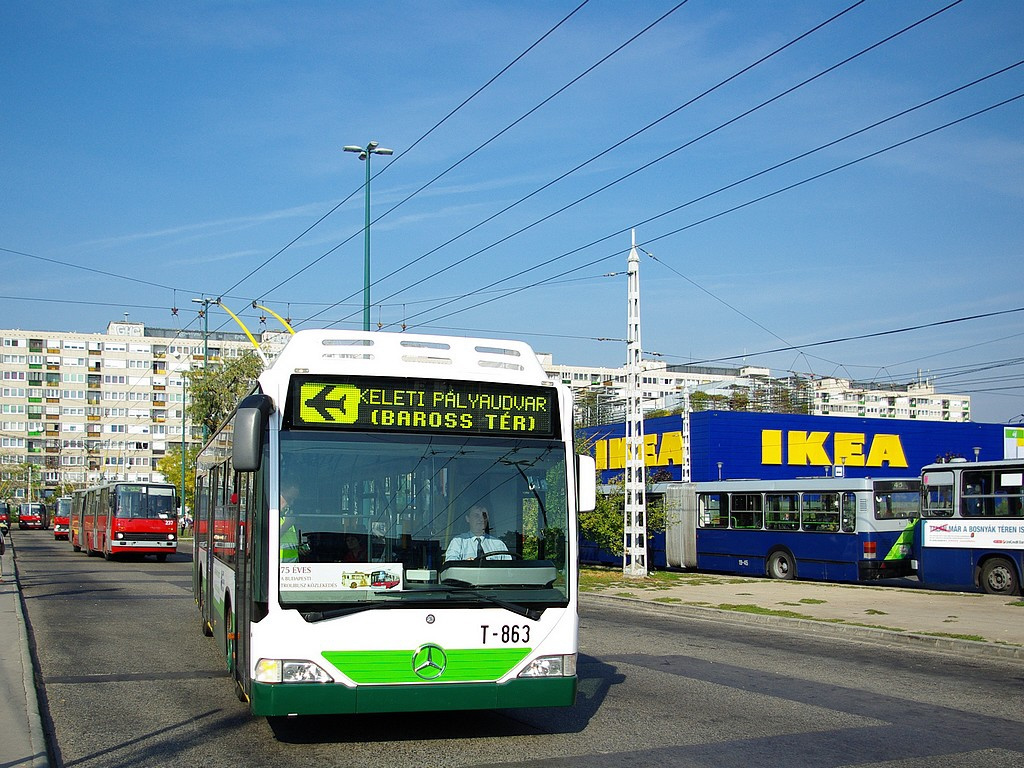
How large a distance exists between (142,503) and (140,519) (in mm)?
542

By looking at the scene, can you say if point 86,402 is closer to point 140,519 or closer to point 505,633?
point 140,519

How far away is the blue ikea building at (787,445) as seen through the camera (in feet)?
137

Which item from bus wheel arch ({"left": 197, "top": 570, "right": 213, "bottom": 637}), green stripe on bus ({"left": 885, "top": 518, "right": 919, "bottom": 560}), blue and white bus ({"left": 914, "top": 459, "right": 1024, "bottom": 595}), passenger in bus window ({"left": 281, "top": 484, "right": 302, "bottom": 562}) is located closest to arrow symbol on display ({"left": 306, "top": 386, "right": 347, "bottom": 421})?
passenger in bus window ({"left": 281, "top": 484, "right": 302, "bottom": 562})

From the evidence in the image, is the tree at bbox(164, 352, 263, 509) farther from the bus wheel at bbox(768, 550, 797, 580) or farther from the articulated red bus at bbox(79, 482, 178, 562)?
the bus wheel at bbox(768, 550, 797, 580)

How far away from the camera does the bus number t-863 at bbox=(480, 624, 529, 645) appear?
767cm

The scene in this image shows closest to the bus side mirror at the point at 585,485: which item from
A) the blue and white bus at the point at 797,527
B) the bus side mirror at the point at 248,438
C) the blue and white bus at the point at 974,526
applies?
the bus side mirror at the point at 248,438

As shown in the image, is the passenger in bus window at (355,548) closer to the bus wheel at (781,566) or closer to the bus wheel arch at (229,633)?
the bus wheel arch at (229,633)

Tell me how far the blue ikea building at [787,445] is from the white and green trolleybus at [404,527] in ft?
98.9

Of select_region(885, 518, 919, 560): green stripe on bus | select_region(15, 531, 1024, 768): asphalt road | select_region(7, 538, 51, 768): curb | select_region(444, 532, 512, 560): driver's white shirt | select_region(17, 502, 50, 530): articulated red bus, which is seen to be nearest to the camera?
select_region(7, 538, 51, 768): curb

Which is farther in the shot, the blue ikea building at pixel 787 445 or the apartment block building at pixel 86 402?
the apartment block building at pixel 86 402

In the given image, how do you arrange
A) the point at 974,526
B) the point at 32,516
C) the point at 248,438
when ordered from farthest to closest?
the point at 32,516 < the point at 974,526 < the point at 248,438

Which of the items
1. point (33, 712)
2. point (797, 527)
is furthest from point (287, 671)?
point (797, 527)

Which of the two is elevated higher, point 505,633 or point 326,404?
point 326,404

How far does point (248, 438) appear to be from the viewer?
728cm
